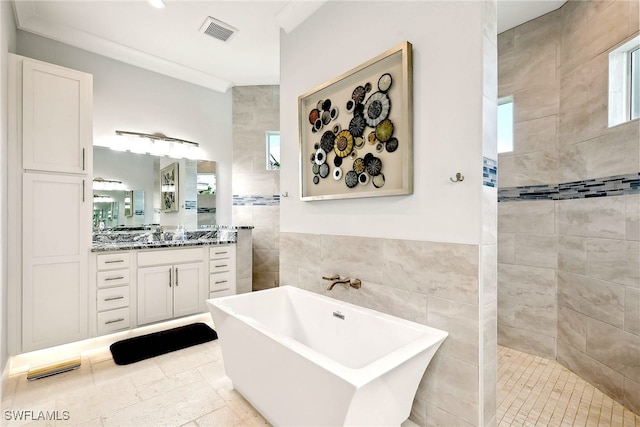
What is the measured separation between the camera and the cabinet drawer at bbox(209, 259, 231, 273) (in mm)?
3373

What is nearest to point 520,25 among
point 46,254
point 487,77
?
point 487,77

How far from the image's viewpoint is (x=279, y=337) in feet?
4.60

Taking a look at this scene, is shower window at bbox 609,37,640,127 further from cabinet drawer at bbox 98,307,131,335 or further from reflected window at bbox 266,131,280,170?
cabinet drawer at bbox 98,307,131,335

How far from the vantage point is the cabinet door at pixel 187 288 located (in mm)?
3119

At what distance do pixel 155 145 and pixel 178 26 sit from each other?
1362 millimetres

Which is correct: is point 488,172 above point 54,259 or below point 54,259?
above

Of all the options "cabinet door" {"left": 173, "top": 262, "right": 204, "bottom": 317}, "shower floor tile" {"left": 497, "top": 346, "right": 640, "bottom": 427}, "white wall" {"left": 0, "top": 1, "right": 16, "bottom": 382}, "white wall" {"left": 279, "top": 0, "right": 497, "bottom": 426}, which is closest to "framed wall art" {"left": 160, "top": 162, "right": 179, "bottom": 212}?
"cabinet door" {"left": 173, "top": 262, "right": 204, "bottom": 317}

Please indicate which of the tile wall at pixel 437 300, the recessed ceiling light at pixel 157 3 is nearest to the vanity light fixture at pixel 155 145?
the recessed ceiling light at pixel 157 3

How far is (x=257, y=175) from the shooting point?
417 cm

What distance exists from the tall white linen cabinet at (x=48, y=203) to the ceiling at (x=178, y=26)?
59cm

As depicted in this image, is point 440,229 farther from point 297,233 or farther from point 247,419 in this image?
point 247,419

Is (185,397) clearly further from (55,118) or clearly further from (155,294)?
(55,118)

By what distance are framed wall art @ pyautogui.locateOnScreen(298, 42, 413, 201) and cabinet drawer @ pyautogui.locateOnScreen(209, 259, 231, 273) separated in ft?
5.23

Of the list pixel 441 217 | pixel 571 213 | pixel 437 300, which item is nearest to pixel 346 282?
pixel 437 300
